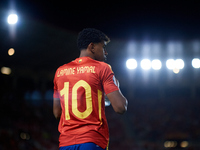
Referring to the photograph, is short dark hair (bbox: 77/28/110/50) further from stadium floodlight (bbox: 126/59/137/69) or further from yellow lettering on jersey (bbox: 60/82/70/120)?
stadium floodlight (bbox: 126/59/137/69)

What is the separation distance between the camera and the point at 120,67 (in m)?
21.5

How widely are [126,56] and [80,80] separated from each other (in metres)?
18.4

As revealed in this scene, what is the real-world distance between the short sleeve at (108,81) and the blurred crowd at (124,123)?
9.55 metres

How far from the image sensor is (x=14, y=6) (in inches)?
375

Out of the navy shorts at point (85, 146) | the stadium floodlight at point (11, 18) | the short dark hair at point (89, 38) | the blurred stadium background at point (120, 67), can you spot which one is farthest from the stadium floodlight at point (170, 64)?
the navy shorts at point (85, 146)

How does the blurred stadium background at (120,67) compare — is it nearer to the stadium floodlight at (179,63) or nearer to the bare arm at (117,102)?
the stadium floodlight at (179,63)

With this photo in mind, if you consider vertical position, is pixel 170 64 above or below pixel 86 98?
above

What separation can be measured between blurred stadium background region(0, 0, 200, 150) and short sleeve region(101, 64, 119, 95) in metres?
8.16

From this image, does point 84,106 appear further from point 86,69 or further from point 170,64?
point 170,64

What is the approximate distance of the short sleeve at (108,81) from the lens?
5.90 feet

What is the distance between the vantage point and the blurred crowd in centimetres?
1283

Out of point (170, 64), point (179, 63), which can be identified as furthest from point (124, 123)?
point (179, 63)

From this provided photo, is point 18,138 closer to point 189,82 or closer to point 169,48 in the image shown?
point 169,48

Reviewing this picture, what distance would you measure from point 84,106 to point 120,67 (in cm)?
1972
